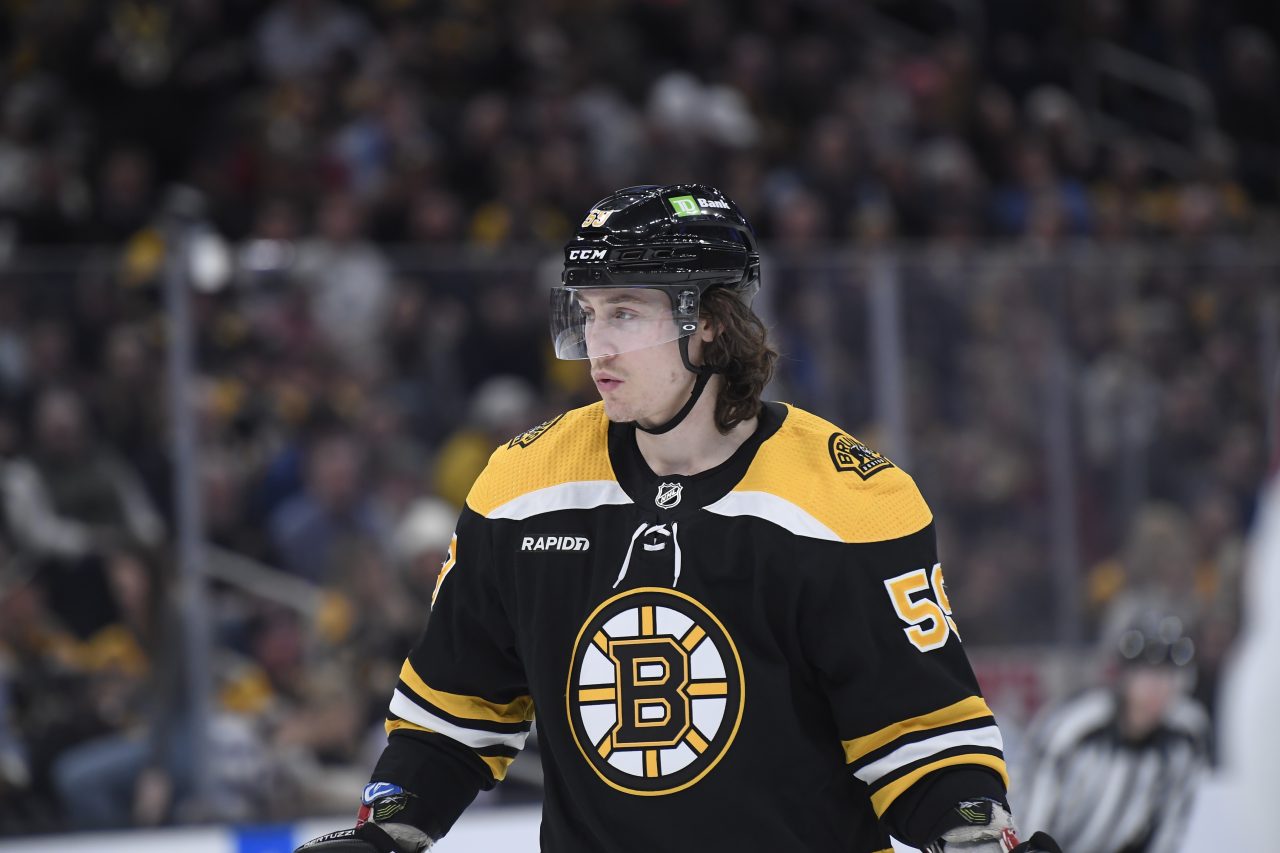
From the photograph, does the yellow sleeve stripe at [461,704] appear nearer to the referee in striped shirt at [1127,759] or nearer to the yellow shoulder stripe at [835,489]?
the yellow shoulder stripe at [835,489]

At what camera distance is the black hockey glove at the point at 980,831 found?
2.05 meters

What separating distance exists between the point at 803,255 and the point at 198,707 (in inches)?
95.3

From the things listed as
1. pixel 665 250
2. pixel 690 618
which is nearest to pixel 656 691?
pixel 690 618

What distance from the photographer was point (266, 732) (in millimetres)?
5043

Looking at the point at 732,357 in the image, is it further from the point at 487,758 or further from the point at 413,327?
the point at 413,327

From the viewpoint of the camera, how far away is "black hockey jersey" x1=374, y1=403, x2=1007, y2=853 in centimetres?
213

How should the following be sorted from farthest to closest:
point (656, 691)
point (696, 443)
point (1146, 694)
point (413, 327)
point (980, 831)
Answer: point (413, 327), point (1146, 694), point (696, 443), point (656, 691), point (980, 831)

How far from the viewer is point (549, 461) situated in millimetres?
2352

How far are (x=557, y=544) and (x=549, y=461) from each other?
14 centimetres

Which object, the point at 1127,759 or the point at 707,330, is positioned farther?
the point at 1127,759

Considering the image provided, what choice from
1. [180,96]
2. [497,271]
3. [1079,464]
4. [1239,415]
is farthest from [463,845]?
[180,96]

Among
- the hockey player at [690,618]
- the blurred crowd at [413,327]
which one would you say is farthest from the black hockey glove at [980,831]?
the blurred crowd at [413,327]

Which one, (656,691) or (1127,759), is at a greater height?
(656,691)

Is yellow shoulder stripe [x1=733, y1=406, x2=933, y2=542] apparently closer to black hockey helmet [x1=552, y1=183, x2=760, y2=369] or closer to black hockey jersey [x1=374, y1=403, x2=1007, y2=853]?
black hockey jersey [x1=374, y1=403, x2=1007, y2=853]
